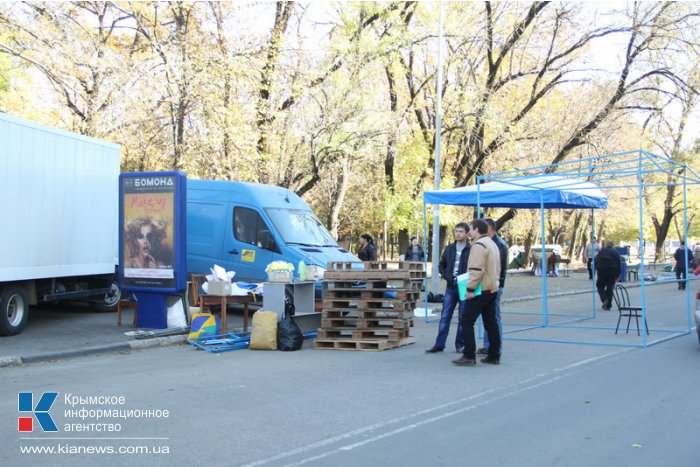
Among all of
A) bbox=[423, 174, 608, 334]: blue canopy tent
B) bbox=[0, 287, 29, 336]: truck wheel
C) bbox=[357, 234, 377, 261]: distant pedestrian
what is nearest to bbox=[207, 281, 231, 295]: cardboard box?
bbox=[0, 287, 29, 336]: truck wheel

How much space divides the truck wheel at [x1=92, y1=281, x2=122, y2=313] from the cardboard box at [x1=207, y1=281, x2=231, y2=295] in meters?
3.88

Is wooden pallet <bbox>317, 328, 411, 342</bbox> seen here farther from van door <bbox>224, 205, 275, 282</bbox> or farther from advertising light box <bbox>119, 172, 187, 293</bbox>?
van door <bbox>224, 205, 275, 282</bbox>

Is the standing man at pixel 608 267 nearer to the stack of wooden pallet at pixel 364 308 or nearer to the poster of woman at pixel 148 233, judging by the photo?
the stack of wooden pallet at pixel 364 308

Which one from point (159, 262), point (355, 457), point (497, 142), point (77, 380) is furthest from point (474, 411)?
point (497, 142)

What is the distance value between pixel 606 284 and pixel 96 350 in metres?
Answer: 12.8

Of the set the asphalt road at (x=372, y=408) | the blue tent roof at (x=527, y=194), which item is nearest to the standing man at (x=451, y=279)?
the asphalt road at (x=372, y=408)

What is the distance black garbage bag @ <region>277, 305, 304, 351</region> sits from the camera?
11211 millimetres

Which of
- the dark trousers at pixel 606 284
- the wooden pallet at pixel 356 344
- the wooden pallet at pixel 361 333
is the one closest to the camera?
the wooden pallet at pixel 356 344

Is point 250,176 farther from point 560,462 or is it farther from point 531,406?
point 560,462

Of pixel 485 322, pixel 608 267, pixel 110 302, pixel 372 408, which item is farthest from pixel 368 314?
pixel 608 267

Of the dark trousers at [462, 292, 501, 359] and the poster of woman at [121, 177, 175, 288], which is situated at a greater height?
the poster of woman at [121, 177, 175, 288]

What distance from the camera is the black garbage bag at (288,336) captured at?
1121 centimetres

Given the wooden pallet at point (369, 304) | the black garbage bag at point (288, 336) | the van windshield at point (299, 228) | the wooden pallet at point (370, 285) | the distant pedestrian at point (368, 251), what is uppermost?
the van windshield at point (299, 228)

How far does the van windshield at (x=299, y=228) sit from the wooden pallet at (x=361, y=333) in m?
3.66
